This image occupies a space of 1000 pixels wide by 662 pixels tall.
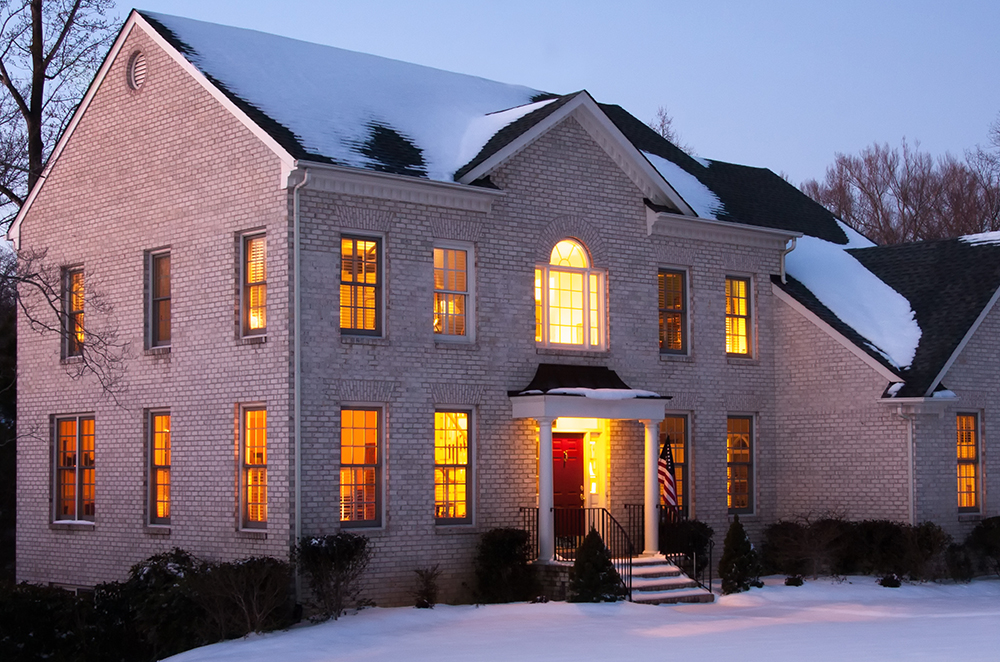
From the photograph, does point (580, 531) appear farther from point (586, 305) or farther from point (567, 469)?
point (586, 305)

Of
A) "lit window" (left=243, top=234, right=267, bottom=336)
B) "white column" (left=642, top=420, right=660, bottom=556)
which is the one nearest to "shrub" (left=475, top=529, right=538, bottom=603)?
"white column" (left=642, top=420, right=660, bottom=556)

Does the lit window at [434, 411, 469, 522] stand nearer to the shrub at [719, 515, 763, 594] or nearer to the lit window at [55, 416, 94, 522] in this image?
the shrub at [719, 515, 763, 594]

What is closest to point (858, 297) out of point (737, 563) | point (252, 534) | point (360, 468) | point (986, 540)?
point (986, 540)

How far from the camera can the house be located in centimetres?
1997

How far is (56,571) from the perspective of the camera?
23312 millimetres

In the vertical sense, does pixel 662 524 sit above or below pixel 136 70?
below

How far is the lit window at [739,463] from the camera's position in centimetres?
2541

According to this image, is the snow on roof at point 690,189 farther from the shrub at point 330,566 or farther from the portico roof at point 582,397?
the shrub at point 330,566

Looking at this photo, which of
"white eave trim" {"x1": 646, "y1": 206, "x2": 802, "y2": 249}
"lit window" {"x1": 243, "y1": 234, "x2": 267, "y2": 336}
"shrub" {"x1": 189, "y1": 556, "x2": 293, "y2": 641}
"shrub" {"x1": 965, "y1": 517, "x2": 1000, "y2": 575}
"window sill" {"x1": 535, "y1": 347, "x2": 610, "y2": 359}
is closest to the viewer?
"shrub" {"x1": 189, "y1": 556, "x2": 293, "y2": 641}

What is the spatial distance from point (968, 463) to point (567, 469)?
26.5 feet

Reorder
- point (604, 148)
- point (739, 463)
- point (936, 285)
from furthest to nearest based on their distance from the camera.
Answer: point (936, 285), point (739, 463), point (604, 148)

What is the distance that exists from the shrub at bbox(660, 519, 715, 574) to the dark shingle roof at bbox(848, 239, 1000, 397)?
440 centimetres

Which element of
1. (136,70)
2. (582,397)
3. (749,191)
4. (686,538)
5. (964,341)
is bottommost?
(686,538)

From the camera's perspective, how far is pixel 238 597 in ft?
57.6
